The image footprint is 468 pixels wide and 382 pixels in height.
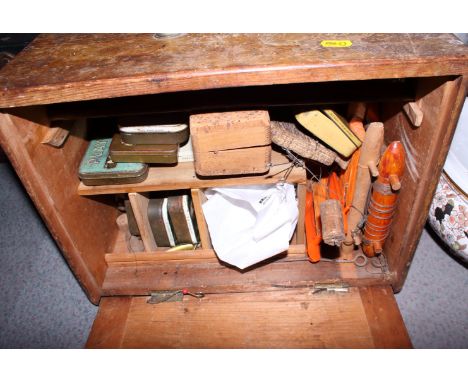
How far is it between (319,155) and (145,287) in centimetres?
55

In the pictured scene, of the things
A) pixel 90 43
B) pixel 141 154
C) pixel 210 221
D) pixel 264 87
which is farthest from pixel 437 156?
pixel 90 43

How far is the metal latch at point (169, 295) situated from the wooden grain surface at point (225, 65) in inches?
21.1

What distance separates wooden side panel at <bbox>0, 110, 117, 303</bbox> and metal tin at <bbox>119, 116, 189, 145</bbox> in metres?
0.16

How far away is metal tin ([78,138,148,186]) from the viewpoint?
929mm

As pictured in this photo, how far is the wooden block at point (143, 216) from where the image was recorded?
38.5 inches

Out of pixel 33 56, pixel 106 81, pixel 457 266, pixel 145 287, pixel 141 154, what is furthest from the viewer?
pixel 457 266

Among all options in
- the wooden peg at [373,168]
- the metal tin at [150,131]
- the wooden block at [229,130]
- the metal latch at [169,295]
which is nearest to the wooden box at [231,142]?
the wooden block at [229,130]

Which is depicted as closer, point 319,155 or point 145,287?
point 319,155

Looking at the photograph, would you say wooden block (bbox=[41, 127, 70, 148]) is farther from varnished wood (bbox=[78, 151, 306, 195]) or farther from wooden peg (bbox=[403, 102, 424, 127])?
wooden peg (bbox=[403, 102, 424, 127])

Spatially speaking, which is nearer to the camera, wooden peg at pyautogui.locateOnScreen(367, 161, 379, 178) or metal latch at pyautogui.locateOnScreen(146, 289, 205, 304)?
wooden peg at pyautogui.locateOnScreen(367, 161, 379, 178)

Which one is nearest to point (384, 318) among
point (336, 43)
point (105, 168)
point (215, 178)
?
point (215, 178)

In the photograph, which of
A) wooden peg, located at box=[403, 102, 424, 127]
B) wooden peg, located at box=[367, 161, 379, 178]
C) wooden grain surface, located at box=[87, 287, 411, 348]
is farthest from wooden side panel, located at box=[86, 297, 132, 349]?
wooden peg, located at box=[403, 102, 424, 127]

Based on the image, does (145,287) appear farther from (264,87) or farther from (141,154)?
(264,87)

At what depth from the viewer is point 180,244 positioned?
1134 millimetres
